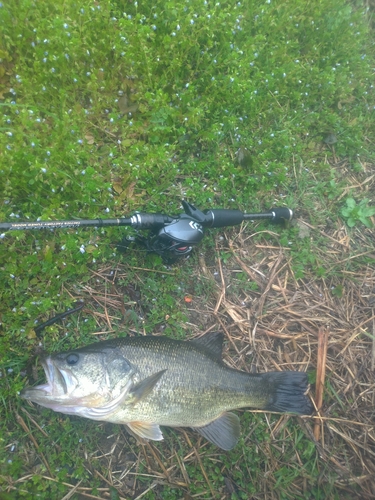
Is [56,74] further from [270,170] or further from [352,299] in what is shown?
[352,299]

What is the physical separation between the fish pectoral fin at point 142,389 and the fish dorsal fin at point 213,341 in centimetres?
58

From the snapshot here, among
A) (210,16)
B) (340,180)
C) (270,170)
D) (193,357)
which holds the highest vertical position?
(210,16)

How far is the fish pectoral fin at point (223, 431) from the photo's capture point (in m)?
3.21

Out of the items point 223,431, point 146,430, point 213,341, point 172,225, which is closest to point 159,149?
point 172,225

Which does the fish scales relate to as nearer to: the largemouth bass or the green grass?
the largemouth bass

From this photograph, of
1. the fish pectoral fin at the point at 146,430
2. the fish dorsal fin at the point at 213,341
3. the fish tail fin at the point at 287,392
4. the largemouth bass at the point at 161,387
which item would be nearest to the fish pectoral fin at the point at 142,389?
the largemouth bass at the point at 161,387

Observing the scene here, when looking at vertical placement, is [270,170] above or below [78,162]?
below

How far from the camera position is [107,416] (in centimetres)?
282

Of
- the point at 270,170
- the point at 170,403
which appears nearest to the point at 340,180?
the point at 270,170

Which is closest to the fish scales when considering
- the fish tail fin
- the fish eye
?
the fish tail fin

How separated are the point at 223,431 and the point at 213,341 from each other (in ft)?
2.41

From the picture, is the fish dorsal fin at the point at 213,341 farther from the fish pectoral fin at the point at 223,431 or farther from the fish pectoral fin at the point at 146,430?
the fish pectoral fin at the point at 146,430

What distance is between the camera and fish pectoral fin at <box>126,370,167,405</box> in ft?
9.33

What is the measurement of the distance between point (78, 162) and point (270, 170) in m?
1.95
